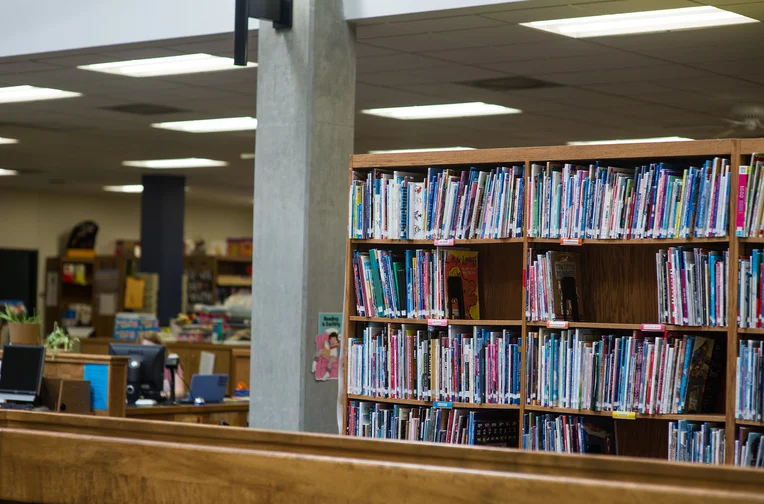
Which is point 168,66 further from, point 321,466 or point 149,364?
point 321,466

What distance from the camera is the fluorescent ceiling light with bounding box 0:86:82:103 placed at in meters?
10.0

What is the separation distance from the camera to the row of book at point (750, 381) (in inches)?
176

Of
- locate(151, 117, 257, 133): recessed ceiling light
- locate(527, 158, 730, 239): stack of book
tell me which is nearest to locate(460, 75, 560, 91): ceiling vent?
locate(151, 117, 257, 133): recessed ceiling light

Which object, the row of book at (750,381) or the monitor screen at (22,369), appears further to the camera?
the monitor screen at (22,369)

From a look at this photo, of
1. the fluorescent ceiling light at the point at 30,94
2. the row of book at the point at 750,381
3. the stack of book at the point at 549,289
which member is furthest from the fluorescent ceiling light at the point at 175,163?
the row of book at the point at 750,381

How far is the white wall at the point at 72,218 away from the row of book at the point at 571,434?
17.7 m

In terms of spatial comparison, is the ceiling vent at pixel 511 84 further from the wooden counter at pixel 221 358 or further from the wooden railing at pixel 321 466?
the wooden railing at pixel 321 466

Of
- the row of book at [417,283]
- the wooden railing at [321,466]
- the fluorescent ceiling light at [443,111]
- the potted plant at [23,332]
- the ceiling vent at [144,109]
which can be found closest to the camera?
the wooden railing at [321,466]

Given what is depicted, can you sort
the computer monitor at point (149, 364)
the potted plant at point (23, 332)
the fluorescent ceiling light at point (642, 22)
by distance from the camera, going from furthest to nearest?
the potted plant at point (23, 332) → the computer monitor at point (149, 364) → the fluorescent ceiling light at point (642, 22)

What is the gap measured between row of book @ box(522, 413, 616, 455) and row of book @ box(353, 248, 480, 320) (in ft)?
2.16

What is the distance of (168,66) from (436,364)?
14.8 ft

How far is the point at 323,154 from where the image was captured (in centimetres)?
666

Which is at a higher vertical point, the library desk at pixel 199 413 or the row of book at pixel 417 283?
the row of book at pixel 417 283

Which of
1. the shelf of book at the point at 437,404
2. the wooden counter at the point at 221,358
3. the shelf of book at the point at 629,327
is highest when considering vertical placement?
the shelf of book at the point at 629,327
